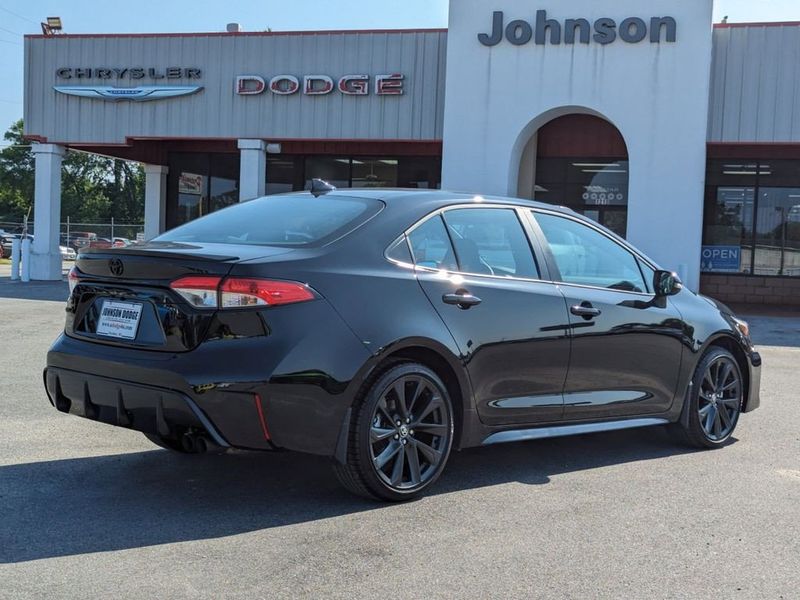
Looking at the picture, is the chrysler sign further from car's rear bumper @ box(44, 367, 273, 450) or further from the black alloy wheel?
car's rear bumper @ box(44, 367, 273, 450)

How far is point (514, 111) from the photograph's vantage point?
19.3 meters

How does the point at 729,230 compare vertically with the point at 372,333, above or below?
above

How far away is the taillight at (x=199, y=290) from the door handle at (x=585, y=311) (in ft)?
7.03

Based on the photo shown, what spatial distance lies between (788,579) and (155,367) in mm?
2825

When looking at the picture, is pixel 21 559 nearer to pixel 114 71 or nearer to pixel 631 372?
pixel 631 372

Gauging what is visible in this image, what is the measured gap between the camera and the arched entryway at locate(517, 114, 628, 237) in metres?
21.5

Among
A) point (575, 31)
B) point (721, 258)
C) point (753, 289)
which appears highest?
point (575, 31)

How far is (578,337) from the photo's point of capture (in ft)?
17.7

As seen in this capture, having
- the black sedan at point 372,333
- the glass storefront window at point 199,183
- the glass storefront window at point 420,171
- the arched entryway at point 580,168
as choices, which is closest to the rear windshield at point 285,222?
the black sedan at point 372,333

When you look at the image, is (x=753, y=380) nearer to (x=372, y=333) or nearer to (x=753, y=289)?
(x=372, y=333)

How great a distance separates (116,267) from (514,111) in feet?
51.5

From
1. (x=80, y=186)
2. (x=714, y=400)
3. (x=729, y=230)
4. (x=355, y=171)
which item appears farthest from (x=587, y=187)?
(x=80, y=186)

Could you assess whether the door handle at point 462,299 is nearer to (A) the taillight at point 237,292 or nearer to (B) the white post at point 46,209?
(A) the taillight at point 237,292

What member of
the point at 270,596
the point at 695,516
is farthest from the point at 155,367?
the point at 695,516
